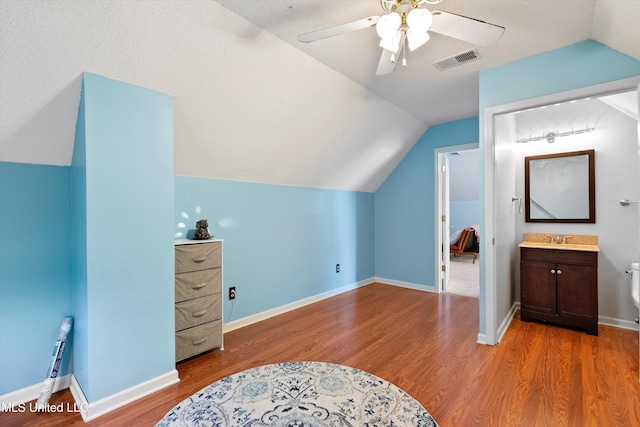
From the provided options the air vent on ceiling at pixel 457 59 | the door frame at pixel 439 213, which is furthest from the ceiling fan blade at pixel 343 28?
the door frame at pixel 439 213

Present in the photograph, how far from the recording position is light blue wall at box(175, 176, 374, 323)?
2.82 m

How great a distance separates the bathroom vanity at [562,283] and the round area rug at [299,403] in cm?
242

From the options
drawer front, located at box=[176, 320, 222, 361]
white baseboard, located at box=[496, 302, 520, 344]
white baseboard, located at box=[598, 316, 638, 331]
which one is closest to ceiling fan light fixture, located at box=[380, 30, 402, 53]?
drawer front, located at box=[176, 320, 222, 361]

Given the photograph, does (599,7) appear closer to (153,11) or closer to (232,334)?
(153,11)

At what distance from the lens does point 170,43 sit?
1790mm

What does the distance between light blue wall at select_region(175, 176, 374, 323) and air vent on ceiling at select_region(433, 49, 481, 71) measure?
201 centimetres

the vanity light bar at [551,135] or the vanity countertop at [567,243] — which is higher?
the vanity light bar at [551,135]

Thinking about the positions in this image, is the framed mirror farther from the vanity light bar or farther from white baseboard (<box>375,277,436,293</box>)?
white baseboard (<box>375,277,436,293</box>)

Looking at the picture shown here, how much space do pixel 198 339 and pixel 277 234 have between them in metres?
1.41

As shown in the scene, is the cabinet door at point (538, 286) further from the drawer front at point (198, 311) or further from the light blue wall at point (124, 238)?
the light blue wall at point (124, 238)

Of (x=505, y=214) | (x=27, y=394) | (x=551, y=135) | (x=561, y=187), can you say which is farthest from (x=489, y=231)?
(x=27, y=394)

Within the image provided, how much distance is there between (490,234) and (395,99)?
1751 millimetres

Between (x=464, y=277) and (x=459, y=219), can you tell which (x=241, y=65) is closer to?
(x=464, y=277)

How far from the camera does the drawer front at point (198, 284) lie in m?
2.21
